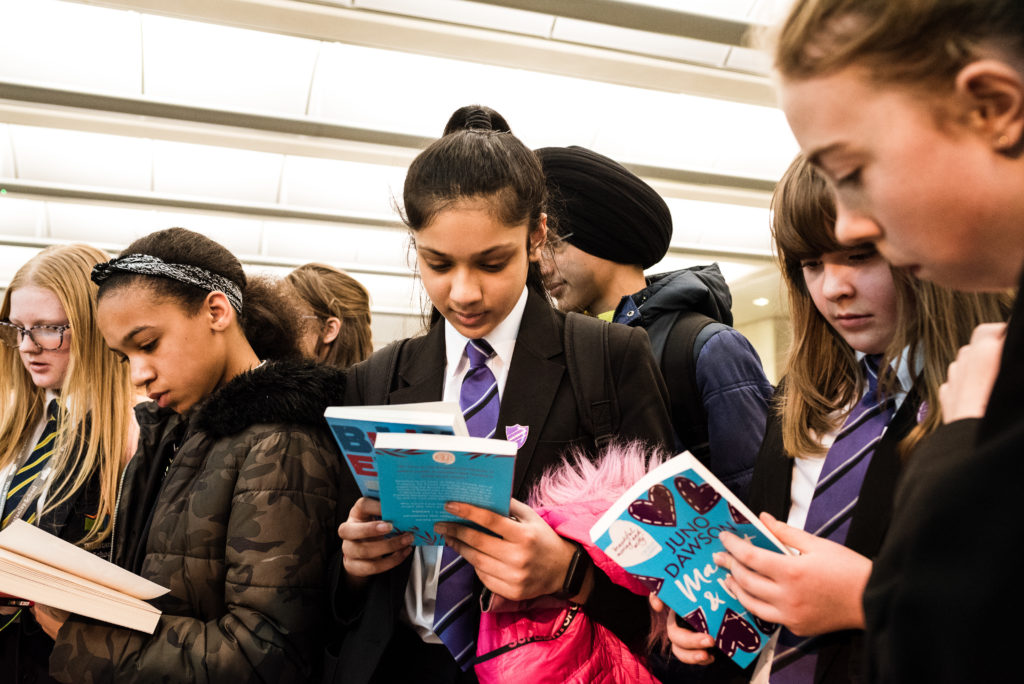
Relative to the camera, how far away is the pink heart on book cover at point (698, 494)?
1.11 meters

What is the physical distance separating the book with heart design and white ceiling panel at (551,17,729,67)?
159 inches

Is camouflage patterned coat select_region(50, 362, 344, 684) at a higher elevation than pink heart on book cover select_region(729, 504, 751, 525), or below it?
below

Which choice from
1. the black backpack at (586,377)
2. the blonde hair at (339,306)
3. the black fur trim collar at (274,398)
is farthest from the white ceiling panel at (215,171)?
the black backpack at (586,377)

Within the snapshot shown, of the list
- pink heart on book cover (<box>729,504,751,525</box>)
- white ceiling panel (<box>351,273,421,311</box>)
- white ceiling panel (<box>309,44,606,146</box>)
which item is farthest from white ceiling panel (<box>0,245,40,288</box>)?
pink heart on book cover (<box>729,504,751,525</box>)

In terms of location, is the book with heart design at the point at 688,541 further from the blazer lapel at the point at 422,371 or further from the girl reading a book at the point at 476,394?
the blazer lapel at the point at 422,371

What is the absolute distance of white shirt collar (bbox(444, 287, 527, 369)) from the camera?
1.75m

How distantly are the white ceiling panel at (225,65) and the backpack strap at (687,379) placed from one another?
4.19 meters

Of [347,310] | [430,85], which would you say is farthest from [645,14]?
[347,310]

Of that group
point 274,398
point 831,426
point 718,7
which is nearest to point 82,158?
point 718,7

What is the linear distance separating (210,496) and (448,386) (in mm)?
575

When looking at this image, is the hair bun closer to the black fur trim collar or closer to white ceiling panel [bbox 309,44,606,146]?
the black fur trim collar

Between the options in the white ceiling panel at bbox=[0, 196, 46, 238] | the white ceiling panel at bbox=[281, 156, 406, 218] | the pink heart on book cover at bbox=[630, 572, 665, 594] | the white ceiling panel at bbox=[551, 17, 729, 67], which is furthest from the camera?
the white ceiling panel at bbox=[0, 196, 46, 238]

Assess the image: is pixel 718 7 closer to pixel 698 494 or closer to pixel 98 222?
pixel 698 494

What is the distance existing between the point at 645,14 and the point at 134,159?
4.45 metres
